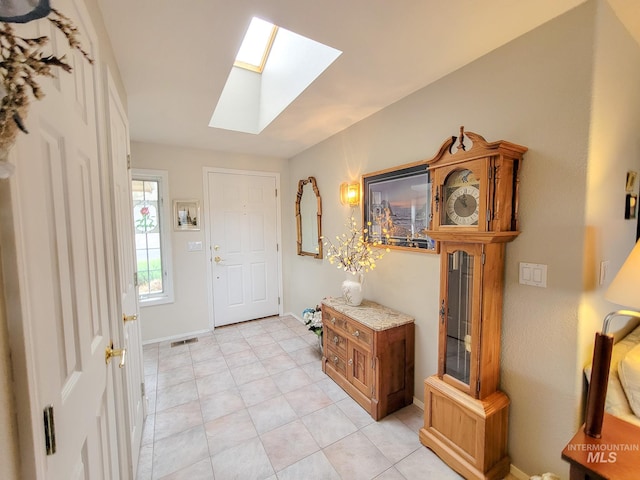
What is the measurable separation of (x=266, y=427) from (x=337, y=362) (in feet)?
2.54

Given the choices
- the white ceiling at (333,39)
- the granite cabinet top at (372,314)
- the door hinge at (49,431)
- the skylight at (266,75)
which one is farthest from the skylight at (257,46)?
the door hinge at (49,431)

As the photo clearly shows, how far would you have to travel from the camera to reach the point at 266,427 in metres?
1.94

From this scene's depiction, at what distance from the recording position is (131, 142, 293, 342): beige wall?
3.21 metres

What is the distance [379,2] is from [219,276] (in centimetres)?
328


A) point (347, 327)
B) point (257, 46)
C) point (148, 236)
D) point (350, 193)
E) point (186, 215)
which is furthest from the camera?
point (186, 215)

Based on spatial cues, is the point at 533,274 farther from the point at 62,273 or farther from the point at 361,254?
the point at 62,273

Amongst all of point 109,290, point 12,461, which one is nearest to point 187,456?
point 109,290

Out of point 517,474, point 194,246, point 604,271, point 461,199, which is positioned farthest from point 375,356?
point 194,246

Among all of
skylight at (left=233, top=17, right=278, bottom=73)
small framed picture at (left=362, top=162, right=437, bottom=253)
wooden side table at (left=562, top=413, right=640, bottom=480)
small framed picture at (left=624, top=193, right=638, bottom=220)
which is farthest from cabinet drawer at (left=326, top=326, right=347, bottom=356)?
skylight at (left=233, top=17, right=278, bottom=73)

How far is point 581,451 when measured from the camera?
3.33 ft

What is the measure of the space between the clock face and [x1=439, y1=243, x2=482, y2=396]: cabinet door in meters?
0.15

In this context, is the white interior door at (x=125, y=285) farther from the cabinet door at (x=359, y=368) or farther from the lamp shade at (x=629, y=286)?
the lamp shade at (x=629, y=286)

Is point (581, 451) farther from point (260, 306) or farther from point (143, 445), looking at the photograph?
point (260, 306)

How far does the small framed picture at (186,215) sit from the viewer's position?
331cm
